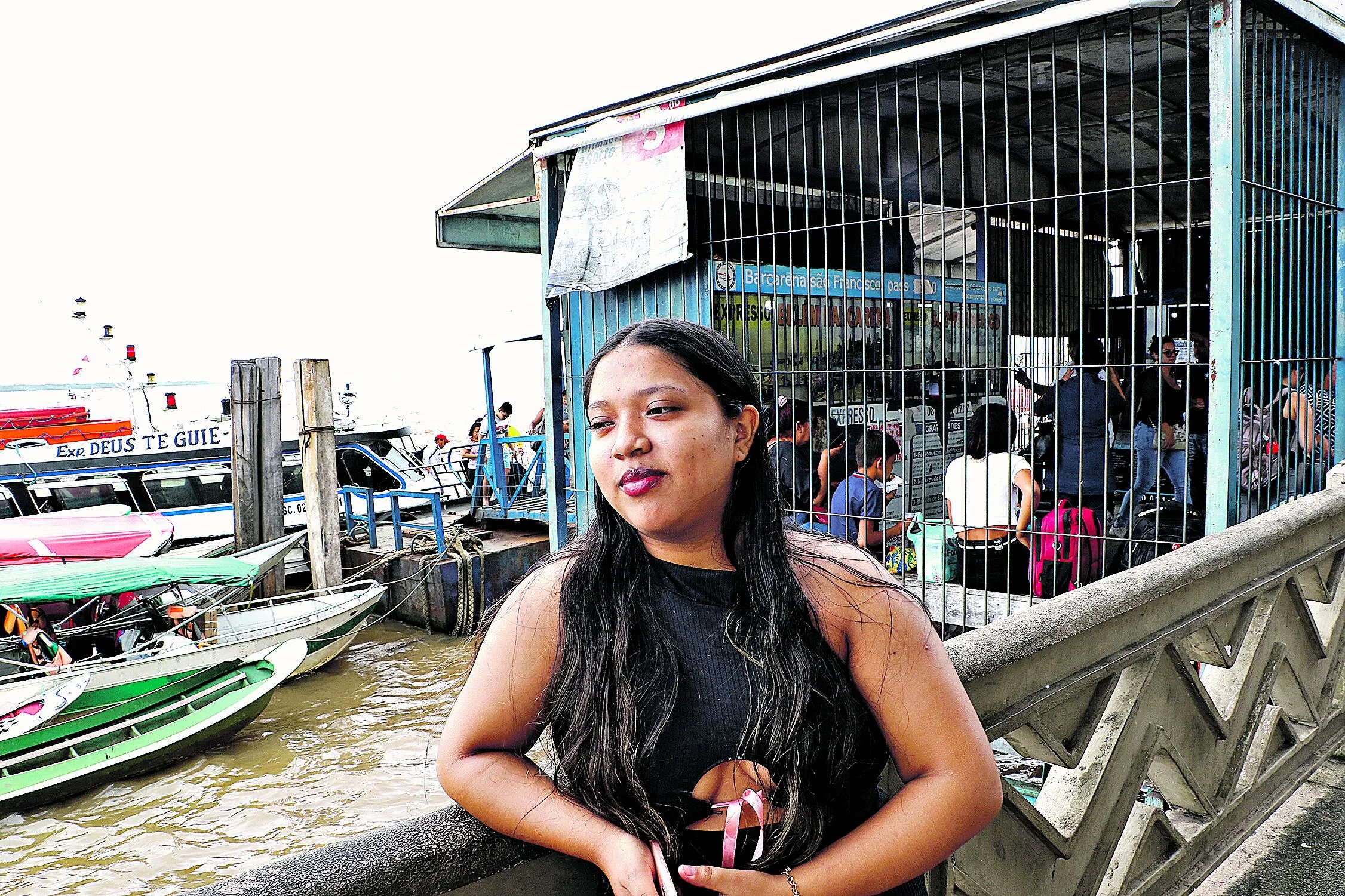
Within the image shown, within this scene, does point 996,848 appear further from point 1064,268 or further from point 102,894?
point 1064,268

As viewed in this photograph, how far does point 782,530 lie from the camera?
160cm

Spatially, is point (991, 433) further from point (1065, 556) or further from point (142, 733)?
point (142, 733)

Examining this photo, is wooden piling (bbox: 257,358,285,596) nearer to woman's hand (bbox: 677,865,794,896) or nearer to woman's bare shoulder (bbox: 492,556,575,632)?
woman's bare shoulder (bbox: 492,556,575,632)

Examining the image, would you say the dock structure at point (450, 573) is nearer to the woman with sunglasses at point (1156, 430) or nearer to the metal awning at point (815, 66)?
the metal awning at point (815, 66)

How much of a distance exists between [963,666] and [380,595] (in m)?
11.1

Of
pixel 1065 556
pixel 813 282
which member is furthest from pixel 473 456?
pixel 1065 556

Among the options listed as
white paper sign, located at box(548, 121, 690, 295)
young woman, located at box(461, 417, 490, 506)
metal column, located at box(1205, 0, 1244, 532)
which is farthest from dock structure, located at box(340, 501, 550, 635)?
metal column, located at box(1205, 0, 1244, 532)

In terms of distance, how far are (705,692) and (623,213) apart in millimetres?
5437

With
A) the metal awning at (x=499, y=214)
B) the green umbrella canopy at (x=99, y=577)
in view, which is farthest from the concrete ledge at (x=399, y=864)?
the green umbrella canopy at (x=99, y=577)

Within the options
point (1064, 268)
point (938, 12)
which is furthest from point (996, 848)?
point (1064, 268)

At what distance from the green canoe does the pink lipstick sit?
8.46 metres

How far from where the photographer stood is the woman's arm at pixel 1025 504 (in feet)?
18.5

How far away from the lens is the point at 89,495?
14.2 meters

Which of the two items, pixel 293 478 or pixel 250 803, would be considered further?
pixel 293 478
